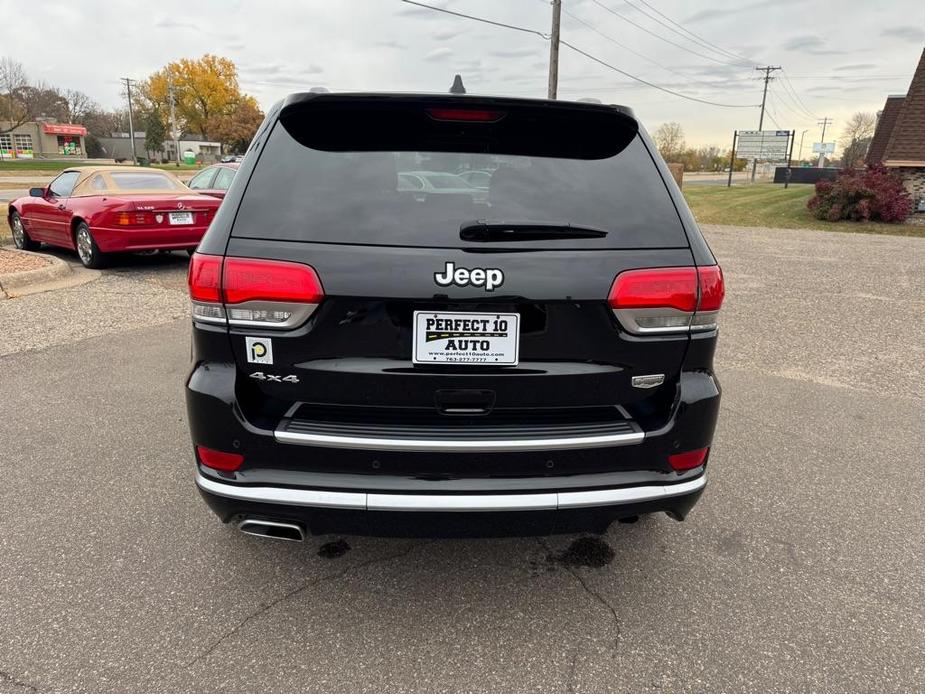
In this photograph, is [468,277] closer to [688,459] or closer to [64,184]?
[688,459]

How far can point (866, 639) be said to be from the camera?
2350 millimetres

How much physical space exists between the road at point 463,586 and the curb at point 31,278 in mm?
4228

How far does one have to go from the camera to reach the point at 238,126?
77625 millimetres

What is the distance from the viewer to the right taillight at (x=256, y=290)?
2.06 m

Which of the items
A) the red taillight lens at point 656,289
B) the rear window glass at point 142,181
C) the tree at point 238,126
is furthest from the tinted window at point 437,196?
the tree at point 238,126

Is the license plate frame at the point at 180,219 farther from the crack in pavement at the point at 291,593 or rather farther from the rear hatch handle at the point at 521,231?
the rear hatch handle at the point at 521,231

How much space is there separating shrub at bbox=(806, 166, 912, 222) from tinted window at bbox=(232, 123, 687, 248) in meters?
22.4

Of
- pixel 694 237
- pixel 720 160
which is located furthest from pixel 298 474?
pixel 720 160

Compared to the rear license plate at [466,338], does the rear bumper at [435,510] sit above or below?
below

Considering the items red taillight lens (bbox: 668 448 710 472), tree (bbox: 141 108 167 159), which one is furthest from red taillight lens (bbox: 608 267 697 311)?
tree (bbox: 141 108 167 159)

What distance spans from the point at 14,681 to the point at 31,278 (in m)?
7.62

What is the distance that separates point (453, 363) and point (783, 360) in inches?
192

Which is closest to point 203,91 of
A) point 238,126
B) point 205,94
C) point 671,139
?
point 205,94

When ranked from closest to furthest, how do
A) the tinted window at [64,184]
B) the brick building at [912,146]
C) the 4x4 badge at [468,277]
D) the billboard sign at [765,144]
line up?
the 4x4 badge at [468,277] < the tinted window at [64,184] < the brick building at [912,146] < the billboard sign at [765,144]
